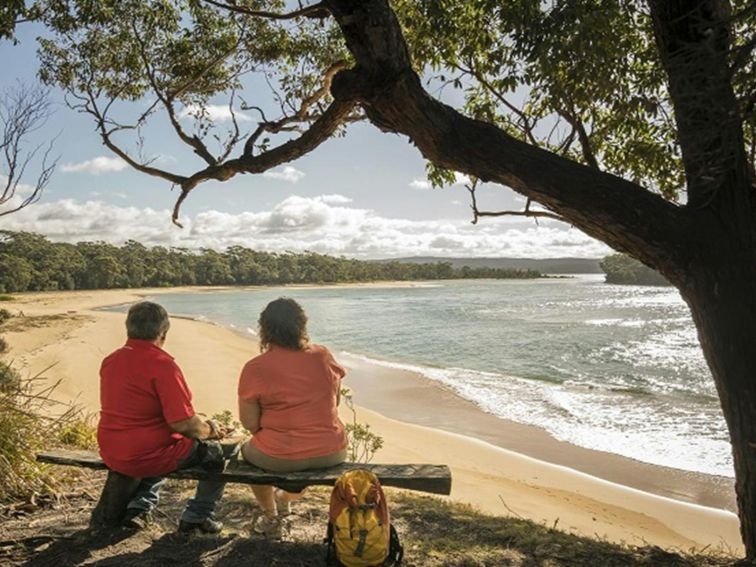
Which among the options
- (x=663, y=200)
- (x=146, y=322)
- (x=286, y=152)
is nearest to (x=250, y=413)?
(x=146, y=322)

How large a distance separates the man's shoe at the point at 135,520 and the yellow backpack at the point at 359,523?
1.29 meters

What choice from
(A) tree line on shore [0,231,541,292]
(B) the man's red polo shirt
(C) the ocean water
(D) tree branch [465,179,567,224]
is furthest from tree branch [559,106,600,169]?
(A) tree line on shore [0,231,541,292]

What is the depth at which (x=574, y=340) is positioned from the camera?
80.4 ft

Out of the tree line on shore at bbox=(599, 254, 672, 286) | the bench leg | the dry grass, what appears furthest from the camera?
the tree line on shore at bbox=(599, 254, 672, 286)

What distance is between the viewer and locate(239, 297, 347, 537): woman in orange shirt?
3.12m

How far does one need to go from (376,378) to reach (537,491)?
931cm

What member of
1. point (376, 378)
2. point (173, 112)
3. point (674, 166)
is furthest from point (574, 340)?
point (173, 112)

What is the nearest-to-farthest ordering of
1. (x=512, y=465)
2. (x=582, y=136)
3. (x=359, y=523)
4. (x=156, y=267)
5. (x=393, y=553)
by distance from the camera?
(x=359, y=523) < (x=393, y=553) < (x=582, y=136) < (x=512, y=465) < (x=156, y=267)

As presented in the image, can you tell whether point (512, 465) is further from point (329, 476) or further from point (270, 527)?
point (329, 476)

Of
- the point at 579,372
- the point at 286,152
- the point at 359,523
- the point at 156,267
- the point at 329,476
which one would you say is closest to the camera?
the point at 359,523

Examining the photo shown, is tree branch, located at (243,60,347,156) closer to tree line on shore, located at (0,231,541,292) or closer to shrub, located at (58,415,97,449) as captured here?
shrub, located at (58,415,97,449)

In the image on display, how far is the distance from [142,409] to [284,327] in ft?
2.99

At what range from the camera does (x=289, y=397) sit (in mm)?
3125

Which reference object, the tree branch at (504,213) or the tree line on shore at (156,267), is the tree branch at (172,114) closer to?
the tree branch at (504,213)
